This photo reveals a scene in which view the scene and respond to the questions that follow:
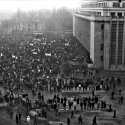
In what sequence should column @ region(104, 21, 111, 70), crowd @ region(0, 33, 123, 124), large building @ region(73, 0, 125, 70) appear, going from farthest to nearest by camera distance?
column @ region(104, 21, 111, 70) < large building @ region(73, 0, 125, 70) < crowd @ region(0, 33, 123, 124)

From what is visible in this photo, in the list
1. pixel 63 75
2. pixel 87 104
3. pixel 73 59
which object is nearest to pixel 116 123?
pixel 87 104

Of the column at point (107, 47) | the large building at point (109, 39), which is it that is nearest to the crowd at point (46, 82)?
the large building at point (109, 39)

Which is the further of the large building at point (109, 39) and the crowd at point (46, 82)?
the large building at point (109, 39)

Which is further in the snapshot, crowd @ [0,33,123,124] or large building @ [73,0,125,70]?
large building @ [73,0,125,70]

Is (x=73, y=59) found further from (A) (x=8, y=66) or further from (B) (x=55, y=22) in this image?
(B) (x=55, y=22)

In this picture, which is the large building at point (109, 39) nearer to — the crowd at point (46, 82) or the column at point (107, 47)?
the column at point (107, 47)

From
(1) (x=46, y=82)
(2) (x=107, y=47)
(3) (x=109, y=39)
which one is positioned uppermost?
(3) (x=109, y=39)

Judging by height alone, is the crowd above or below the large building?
below

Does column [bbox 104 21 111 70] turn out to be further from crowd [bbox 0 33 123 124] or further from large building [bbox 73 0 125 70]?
crowd [bbox 0 33 123 124]

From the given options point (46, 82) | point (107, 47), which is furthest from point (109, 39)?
point (46, 82)

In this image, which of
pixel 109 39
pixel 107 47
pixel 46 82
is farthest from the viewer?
pixel 107 47

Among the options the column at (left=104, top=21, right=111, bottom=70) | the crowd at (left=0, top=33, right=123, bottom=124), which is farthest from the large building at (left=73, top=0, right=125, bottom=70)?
the crowd at (left=0, top=33, right=123, bottom=124)

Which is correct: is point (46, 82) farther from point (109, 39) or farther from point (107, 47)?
point (109, 39)
